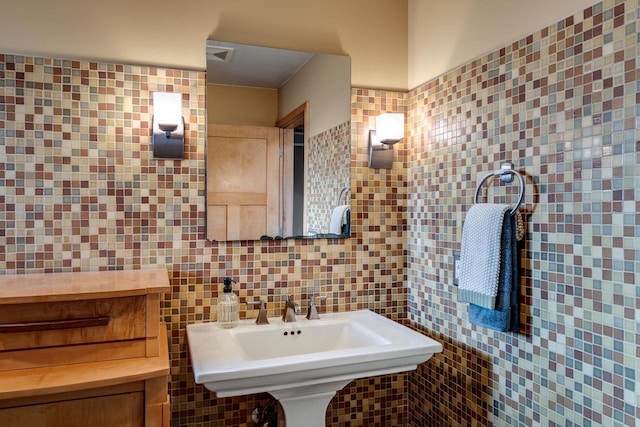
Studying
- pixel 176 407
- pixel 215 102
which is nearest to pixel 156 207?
A: pixel 215 102

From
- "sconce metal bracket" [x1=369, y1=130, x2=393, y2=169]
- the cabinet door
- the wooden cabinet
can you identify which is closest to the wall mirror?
"sconce metal bracket" [x1=369, y1=130, x2=393, y2=169]

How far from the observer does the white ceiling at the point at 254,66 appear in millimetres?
1905

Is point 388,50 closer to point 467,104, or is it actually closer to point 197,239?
point 467,104

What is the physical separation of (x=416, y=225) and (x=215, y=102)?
105cm

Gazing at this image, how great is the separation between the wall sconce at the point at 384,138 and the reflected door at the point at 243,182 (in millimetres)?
455

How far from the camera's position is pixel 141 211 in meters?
1.83

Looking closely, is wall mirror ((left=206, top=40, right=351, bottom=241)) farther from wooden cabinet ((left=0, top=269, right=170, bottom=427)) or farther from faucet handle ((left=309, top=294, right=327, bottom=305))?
wooden cabinet ((left=0, top=269, right=170, bottom=427))

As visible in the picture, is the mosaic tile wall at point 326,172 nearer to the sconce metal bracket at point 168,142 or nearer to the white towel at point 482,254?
the sconce metal bracket at point 168,142

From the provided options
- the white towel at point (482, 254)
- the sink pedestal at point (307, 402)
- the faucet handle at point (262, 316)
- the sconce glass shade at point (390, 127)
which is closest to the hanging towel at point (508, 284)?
the white towel at point (482, 254)

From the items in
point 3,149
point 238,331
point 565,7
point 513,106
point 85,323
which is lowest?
point 238,331

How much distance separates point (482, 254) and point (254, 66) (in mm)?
1206

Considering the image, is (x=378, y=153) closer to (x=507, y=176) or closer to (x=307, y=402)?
(x=507, y=176)

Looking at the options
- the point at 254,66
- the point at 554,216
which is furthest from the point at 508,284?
the point at 254,66

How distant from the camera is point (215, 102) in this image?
1904 millimetres
